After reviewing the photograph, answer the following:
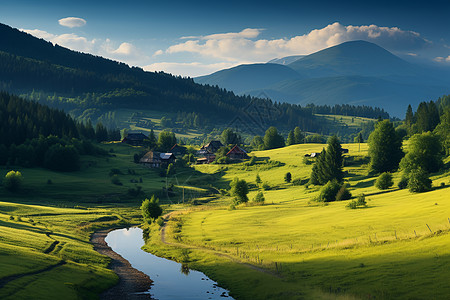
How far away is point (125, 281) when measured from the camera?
47531 mm

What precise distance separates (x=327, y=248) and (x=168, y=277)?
1840cm

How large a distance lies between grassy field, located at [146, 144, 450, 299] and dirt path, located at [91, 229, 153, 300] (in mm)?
6478

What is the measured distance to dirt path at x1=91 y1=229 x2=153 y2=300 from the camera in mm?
41875

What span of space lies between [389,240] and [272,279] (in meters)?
14.0

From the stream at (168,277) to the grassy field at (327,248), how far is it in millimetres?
1436

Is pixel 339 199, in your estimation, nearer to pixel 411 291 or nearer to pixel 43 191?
pixel 411 291

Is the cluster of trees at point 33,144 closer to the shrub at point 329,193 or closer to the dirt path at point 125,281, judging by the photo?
the dirt path at point 125,281

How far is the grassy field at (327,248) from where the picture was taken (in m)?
36.7

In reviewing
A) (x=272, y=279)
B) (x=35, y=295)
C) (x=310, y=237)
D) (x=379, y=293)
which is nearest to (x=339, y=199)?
(x=310, y=237)

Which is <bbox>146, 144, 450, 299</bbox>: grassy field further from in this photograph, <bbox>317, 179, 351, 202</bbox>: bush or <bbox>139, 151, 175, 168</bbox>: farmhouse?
<bbox>139, 151, 175, 168</bbox>: farmhouse

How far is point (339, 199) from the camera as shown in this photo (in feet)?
302

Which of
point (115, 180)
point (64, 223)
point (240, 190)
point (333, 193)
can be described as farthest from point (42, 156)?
point (333, 193)

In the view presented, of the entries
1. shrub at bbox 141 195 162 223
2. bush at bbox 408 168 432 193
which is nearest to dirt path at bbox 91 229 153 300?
shrub at bbox 141 195 162 223

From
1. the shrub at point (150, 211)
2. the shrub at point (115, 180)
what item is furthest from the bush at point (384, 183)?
the shrub at point (115, 180)
